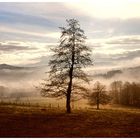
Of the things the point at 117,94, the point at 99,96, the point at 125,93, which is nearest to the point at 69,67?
the point at 117,94

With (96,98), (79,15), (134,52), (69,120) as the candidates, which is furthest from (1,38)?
(96,98)

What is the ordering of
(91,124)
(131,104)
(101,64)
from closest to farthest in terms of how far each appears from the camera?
1. (91,124)
2. (101,64)
3. (131,104)

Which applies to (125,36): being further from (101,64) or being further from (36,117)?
(36,117)

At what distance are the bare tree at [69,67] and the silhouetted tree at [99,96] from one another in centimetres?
157

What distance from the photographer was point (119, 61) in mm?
20062

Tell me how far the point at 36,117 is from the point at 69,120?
159 centimetres

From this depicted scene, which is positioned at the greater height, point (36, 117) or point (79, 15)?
point (79, 15)

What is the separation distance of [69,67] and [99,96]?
5.14 m

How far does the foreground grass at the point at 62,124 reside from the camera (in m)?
16.8

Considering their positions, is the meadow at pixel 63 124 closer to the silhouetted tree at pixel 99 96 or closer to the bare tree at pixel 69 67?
the bare tree at pixel 69 67

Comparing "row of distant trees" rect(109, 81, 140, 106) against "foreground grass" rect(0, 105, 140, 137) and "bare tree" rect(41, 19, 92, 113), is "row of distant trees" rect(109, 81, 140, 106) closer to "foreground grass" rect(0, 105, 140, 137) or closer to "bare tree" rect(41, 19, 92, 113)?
"foreground grass" rect(0, 105, 140, 137)

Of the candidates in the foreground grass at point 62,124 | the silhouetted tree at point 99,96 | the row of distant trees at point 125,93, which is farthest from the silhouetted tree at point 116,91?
the foreground grass at point 62,124

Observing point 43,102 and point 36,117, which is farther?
point 43,102

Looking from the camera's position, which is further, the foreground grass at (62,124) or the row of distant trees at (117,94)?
the row of distant trees at (117,94)
